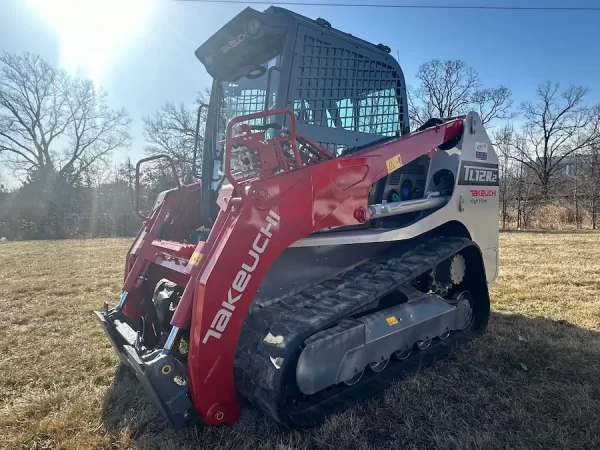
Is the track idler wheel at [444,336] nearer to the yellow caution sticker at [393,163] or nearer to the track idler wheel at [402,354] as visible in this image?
the track idler wheel at [402,354]

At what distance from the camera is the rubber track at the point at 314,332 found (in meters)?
2.41

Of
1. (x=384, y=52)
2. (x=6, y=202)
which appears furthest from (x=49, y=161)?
(x=384, y=52)

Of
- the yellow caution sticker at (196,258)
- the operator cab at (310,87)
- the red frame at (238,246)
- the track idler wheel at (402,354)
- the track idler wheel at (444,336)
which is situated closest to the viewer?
the red frame at (238,246)

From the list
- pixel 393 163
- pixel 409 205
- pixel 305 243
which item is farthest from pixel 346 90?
pixel 305 243

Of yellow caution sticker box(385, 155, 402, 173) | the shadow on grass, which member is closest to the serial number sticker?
the shadow on grass

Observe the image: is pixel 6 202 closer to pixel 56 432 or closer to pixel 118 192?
pixel 118 192

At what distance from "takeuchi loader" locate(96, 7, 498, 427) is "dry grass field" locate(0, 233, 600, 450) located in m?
0.15

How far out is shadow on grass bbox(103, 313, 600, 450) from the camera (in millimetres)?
2467

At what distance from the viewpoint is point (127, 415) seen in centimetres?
281

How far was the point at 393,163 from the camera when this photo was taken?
10.6ft

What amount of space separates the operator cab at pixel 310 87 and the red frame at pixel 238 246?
0.45 m

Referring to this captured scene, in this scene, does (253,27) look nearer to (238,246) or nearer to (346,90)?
(346,90)

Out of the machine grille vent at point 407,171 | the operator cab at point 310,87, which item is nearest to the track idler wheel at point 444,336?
the operator cab at point 310,87

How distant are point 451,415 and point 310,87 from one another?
7.87 feet
